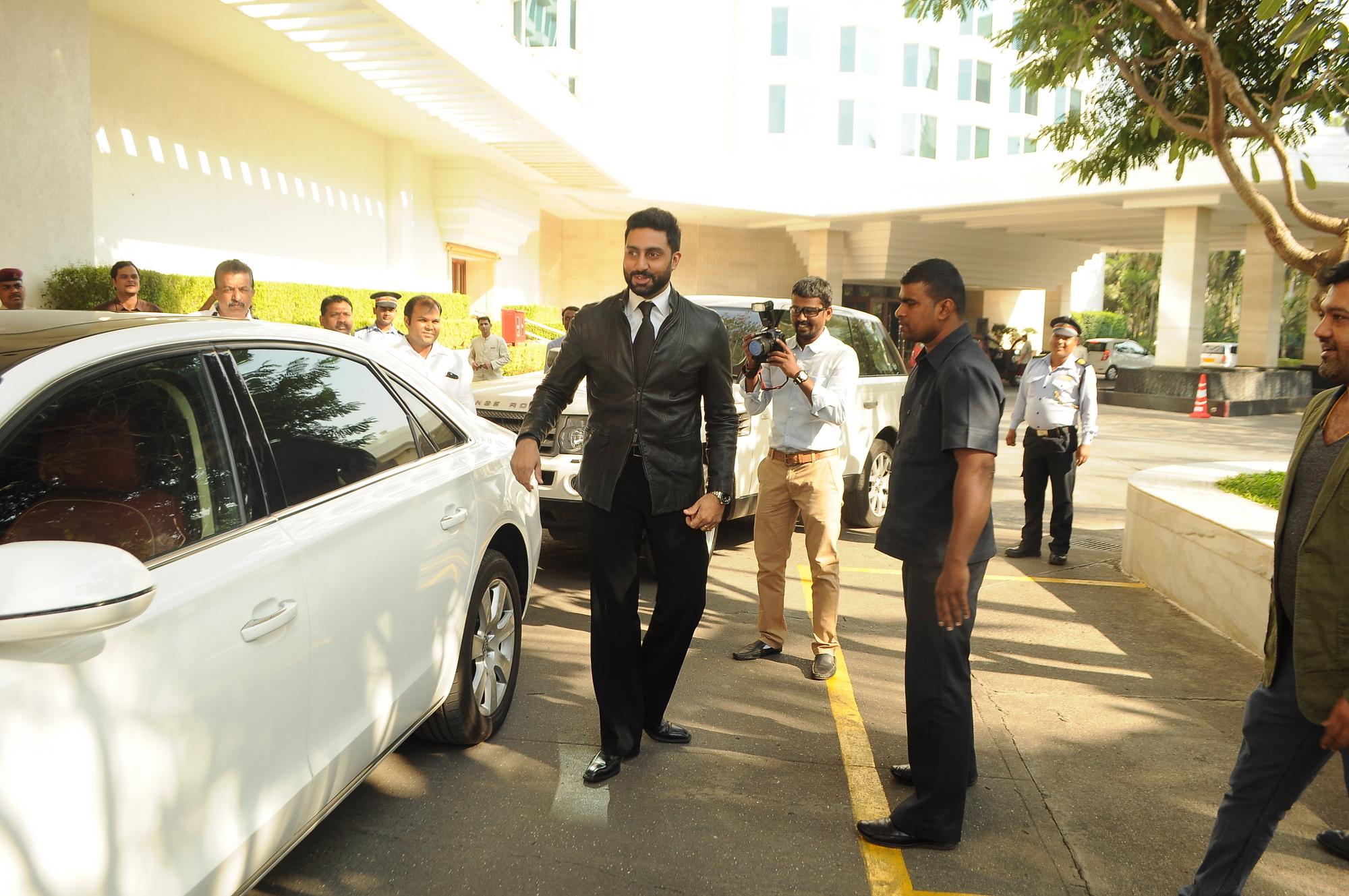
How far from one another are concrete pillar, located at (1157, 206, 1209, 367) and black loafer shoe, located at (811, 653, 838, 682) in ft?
67.7

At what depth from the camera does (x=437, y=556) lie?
11.2 ft

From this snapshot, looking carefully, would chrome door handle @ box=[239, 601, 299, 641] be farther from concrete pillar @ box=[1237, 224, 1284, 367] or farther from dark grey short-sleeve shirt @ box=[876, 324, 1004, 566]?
concrete pillar @ box=[1237, 224, 1284, 367]

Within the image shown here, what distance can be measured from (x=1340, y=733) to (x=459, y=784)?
2778 millimetres

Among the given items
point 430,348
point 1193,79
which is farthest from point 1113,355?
point 430,348

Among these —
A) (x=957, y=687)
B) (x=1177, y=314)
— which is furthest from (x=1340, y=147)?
(x=957, y=687)

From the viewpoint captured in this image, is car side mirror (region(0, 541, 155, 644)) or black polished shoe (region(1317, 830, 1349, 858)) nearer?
car side mirror (region(0, 541, 155, 644))

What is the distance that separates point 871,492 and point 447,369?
4.02 meters

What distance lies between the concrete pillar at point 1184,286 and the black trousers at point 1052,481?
17.0 meters

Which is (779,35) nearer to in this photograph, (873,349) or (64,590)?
(873,349)

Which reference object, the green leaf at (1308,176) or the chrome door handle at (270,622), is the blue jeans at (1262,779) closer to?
the chrome door handle at (270,622)

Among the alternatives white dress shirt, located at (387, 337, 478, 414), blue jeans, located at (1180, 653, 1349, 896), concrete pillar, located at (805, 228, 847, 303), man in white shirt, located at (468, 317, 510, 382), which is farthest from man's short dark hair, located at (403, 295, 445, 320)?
concrete pillar, located at (805, 228, 847, 303)

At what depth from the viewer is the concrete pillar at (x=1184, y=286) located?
22703 mm

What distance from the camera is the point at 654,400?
3.77 meters

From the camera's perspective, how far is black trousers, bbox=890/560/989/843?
11.1ft
